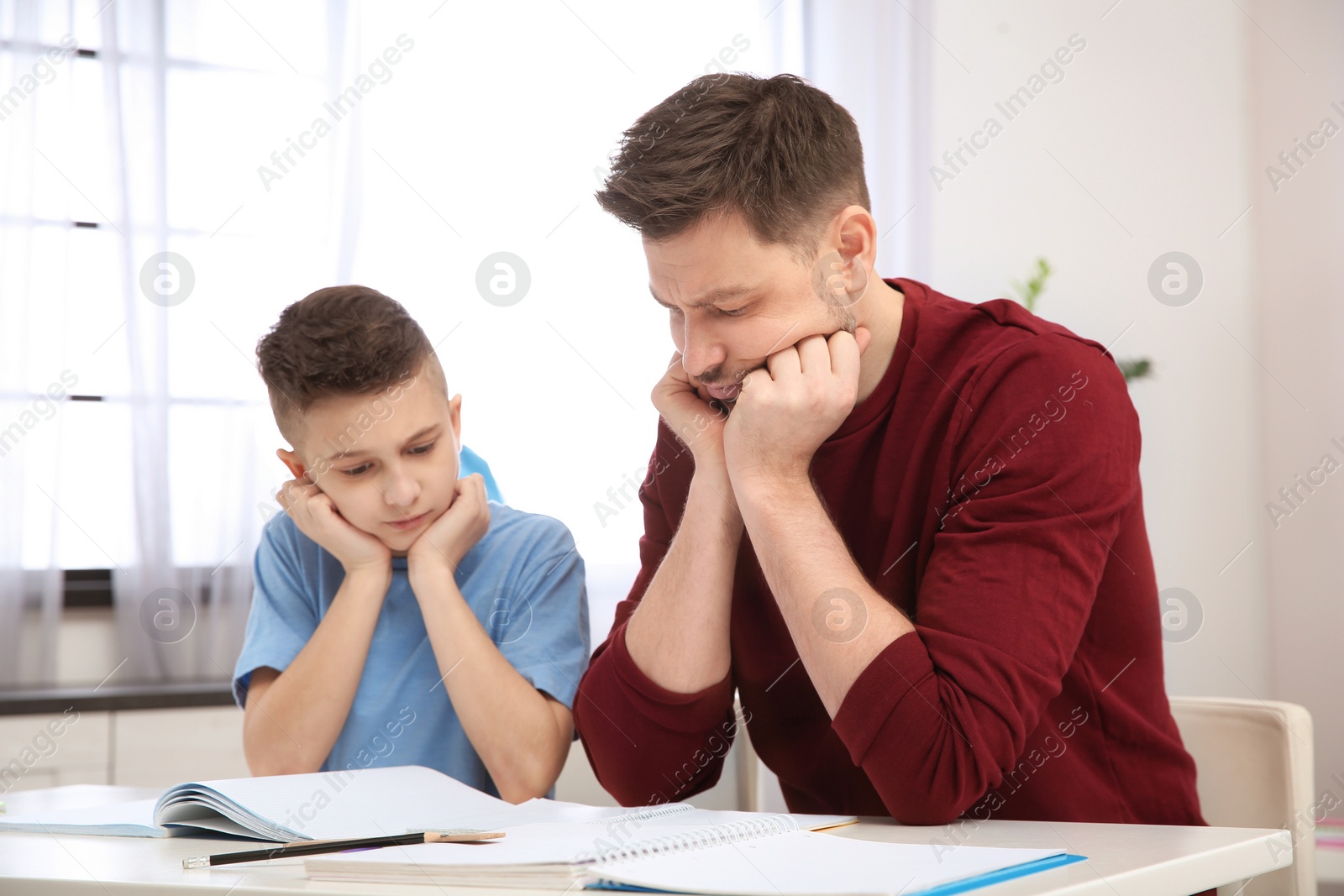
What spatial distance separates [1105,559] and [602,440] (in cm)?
178

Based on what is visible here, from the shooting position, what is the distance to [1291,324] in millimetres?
2949

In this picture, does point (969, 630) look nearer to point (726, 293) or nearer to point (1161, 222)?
point (726, 293)

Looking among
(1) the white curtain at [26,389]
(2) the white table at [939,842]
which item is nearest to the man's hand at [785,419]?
(2) the white table at [939,842]

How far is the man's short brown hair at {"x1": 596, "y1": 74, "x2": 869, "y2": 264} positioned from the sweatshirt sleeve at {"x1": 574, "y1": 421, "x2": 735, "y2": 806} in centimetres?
44

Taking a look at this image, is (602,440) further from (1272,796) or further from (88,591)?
(1272,796)

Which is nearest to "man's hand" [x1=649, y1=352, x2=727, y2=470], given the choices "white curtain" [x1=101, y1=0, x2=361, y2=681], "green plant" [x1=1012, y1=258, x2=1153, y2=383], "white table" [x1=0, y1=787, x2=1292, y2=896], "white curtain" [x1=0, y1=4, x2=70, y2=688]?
"white table" [x1=0, y1=787, x2=1292, y2=896]

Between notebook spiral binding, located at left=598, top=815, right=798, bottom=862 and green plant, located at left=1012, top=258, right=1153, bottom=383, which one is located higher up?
green plant, located at left=1012, top=258, right=1153, bottom=383

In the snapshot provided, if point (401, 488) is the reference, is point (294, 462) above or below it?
above

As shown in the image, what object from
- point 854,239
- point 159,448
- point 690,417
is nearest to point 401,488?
point 690,417

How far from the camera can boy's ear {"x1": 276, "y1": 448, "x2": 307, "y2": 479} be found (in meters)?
1.42

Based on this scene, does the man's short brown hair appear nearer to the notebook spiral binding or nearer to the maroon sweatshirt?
the maroon sweatshirt

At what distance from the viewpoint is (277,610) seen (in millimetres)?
1417

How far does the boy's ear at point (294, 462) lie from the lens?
142 centimetres

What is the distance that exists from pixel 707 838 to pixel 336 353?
0.85 m
